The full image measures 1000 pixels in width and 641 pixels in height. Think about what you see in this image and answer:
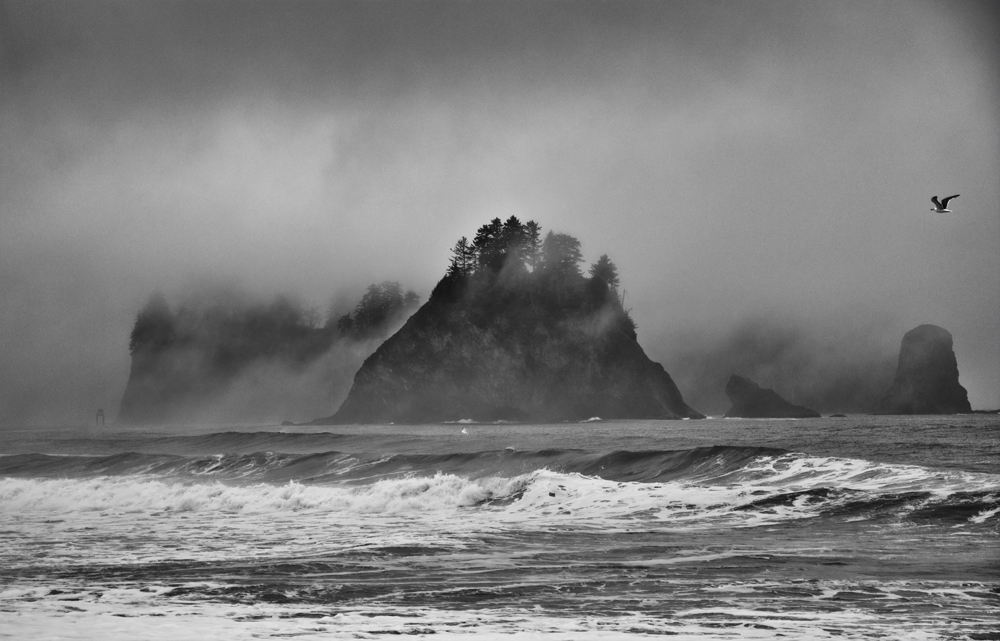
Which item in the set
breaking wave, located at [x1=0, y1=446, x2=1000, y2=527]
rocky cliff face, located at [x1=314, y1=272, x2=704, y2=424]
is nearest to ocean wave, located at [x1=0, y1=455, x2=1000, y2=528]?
breaking wave, located at [x1=0, y1=446, x2=1000, y2=527]

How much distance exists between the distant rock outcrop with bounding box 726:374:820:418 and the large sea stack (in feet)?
44.4

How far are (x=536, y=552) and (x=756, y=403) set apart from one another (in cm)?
11489

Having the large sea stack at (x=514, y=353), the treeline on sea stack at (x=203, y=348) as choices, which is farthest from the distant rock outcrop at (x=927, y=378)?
the treeline on sea stack at (x=203, y=348)

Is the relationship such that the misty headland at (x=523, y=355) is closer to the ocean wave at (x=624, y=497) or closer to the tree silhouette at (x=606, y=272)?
the tree silhouette at (x=606, y=272)

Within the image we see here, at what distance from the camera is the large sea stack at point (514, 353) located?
338ft

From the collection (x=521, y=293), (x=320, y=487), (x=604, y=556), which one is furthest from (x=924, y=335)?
(x=604, y=556)

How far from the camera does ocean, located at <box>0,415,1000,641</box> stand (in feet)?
32.3

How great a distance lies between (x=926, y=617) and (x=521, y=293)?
100432 mm

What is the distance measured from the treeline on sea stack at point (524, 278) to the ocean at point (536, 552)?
78752 mm

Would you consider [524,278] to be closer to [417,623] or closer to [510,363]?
[510,363]

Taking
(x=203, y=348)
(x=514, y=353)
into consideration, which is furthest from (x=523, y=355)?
(x=203, y=348)

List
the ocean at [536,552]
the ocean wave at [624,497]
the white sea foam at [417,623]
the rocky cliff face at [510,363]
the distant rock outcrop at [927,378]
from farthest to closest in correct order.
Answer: the distant rock outcrop at [927,378] < the rocky cliff face at [510,363] < the ocean wave at [624,497] < the ocean at [536,552] < the white sea foam at [417,623]

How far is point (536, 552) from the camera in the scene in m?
14.7

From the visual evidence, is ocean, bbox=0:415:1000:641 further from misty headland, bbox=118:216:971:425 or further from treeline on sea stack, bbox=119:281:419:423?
treeline on sea stack, bbox=119:281:419:423
